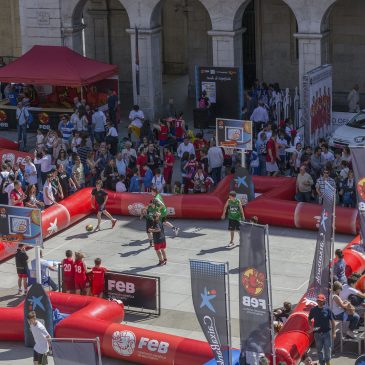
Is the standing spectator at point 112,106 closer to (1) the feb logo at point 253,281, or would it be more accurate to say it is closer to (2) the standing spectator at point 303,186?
(2) the standing spectator at point 303,186

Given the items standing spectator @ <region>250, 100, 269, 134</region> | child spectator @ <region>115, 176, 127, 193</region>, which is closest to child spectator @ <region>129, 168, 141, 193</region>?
child spectator @ <region>115, 176, 127, 193</region>

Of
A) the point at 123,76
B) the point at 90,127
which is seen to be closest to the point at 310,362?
the point at 90,127

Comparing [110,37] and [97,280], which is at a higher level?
[110,37]

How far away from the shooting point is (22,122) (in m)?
36.9

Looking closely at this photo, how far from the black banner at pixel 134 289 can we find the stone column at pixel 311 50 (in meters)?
13.0

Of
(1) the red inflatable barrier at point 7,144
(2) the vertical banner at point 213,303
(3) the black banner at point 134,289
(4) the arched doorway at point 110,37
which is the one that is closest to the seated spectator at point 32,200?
(3) the black banner at point 134,289

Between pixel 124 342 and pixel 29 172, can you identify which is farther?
pixel 29 172

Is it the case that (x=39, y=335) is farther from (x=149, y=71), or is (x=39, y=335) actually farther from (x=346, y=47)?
(x=346, y=47)

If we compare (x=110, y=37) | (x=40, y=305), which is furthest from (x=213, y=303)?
(x=110, y=37)

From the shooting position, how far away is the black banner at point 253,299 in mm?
19734

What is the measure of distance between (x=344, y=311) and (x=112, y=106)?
17.2 meters

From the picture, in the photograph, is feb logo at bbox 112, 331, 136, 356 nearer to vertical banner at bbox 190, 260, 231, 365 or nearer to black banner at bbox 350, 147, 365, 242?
vertical banner at bbox 190, 260, 231, 365

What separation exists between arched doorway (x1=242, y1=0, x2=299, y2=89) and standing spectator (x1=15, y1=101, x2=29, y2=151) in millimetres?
8380

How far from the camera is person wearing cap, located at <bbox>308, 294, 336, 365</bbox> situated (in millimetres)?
21266
